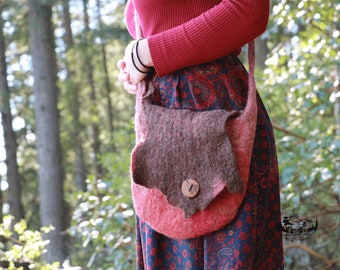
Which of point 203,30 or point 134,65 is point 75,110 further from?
point 203,30

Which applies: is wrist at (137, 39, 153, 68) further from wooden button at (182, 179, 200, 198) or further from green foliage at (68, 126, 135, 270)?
green foliage at (68, 126, 135, 270)

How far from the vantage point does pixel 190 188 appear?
1273mm

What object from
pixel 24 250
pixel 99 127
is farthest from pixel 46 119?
pixel 99 127

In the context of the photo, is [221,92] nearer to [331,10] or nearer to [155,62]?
[155,62]

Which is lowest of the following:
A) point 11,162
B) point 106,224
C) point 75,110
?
point 11,162

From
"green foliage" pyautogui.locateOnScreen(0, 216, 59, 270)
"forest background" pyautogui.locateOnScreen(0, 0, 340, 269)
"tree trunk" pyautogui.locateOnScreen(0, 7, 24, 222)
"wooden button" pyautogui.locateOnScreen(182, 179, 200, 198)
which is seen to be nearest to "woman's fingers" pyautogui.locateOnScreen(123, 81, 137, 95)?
"wooden button" pyautogui.locateOnScreen(182, 179, 200, 198)

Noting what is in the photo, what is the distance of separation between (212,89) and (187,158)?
188mm

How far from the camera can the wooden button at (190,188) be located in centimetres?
127

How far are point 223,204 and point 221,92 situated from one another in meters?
0.27

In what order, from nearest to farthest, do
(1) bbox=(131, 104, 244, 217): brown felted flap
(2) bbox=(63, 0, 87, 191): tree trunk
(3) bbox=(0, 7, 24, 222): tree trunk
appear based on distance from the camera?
(1) bbox=(131, 104, 244, 217): brown felted flap → (3) bbox=(0, 7, 24, 222): tree trunk → (2) bbox=(63, 0, 87, 191): tree trunk

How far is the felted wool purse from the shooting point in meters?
1.25

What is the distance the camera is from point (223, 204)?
1272 millimetres

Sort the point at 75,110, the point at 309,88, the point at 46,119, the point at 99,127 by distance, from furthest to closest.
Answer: the point at 99,127, the point at 75,110, the point at 46,119, the point at 309,88

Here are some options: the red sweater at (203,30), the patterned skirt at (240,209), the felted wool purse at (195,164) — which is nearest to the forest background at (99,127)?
the patterned skirt at (240,209)
